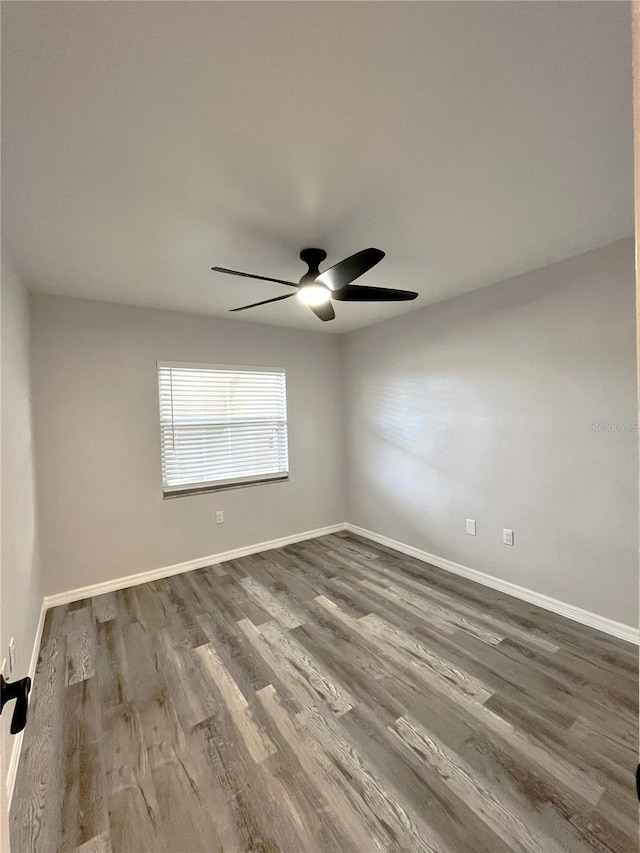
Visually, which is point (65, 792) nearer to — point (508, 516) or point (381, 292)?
point (381, 292)

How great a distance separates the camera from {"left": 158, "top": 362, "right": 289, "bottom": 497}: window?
336 cm

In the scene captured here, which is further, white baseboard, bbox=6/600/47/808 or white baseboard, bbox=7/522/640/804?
white baseboard, bbox=7/522/640/804

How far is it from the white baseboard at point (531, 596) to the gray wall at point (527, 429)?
5 cm

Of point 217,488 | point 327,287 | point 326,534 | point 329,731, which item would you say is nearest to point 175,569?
point 217,488

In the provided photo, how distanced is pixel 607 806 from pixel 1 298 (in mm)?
3286

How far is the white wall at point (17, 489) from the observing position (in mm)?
1621

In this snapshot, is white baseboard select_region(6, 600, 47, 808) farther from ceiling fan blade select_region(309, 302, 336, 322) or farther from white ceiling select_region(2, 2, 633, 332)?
ceiling fan blade select_region(309, 302, 336, 322)

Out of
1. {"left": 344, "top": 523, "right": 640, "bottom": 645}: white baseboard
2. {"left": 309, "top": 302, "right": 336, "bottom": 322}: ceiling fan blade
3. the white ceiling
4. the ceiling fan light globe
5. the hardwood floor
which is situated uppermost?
the white ceiling

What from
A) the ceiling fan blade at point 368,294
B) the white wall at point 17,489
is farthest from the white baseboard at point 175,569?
the ceiling fan blade at point 368,294

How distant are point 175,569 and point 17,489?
173 cm

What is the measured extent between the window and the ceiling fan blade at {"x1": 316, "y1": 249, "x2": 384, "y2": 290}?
1.93m

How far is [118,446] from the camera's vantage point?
3.09 meters

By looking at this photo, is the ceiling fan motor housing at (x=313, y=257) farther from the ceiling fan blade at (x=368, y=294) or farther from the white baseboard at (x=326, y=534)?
the white baseboard at (x=326, y=534)

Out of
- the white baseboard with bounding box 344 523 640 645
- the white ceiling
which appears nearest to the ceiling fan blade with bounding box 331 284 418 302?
the white ceiling
